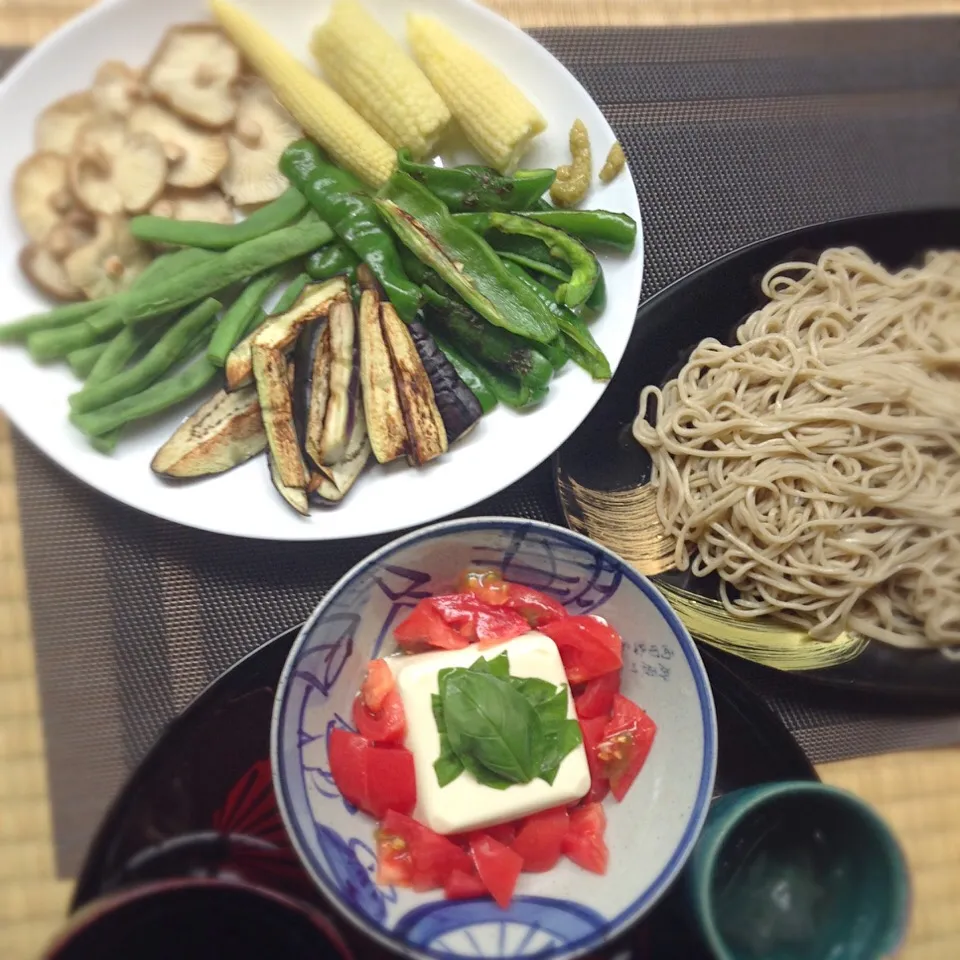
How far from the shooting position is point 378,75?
118 centimetres

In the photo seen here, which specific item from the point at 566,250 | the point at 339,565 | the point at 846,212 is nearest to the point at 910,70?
the point at 846,212

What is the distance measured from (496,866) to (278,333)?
81 cm

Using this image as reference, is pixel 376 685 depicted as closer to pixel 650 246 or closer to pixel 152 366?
pixel 152 366

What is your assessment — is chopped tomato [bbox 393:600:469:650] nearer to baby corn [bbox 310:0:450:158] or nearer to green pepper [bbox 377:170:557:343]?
green pepper [bbox 377:170:557:343]

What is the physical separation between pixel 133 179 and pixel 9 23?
357 millimetres

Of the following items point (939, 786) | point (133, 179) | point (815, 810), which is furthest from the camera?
point (939, 786)

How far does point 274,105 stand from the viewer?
4.00 ft

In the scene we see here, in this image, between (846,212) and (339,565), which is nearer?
(339,565)

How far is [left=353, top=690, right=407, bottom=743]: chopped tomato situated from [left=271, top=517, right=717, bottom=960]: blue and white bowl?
20mm

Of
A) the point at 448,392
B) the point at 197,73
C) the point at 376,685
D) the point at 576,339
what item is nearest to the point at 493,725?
the point at 376,685

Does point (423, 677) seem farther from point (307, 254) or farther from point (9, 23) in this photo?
point (9, 23)

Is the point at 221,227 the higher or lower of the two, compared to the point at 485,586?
higher

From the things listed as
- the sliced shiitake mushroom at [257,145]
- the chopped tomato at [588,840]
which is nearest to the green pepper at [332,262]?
the sliced shiitake mushroom at [257,145]

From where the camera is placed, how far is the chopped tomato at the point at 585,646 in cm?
105
